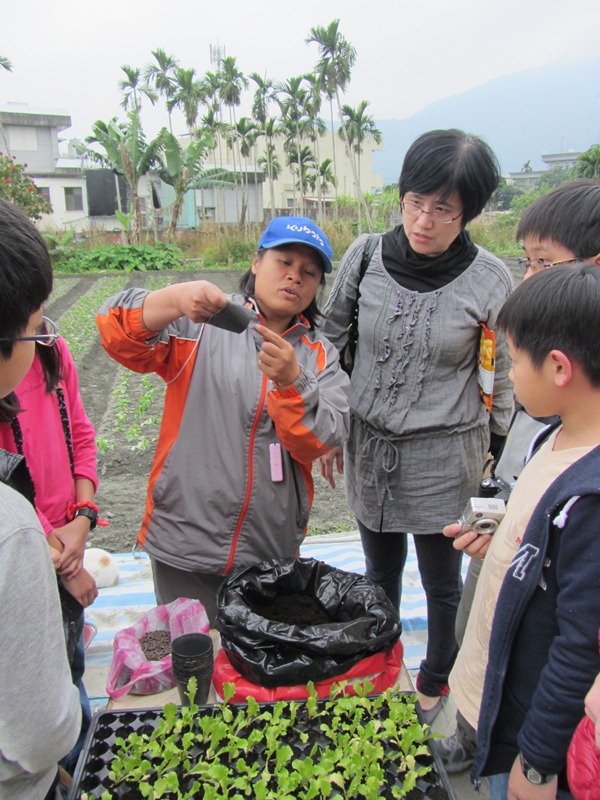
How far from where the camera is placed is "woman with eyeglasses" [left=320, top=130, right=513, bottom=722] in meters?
1.90

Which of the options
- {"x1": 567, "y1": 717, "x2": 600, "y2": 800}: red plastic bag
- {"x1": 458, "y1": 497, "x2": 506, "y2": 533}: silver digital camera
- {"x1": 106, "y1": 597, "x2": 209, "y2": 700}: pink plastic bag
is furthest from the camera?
{"x1": 106, "y1": 597, "x2": 209, "y2": 700}: pink plastic bag

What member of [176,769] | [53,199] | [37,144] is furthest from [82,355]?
[37,144]

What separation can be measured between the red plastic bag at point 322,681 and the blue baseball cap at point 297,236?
1.10 metres

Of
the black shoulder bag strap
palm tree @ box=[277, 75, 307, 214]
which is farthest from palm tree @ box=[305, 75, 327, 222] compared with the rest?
the black shoulder bag strap

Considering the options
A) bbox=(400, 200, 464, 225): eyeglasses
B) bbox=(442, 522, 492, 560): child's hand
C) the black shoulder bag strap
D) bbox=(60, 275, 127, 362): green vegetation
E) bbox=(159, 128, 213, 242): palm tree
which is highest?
bbox=(159, 128, 213, 242): palm tree

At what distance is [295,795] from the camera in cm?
123

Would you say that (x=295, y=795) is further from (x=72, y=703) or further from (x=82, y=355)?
(x=82, y=355)

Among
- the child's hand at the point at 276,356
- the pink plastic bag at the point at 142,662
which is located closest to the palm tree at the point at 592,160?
the child's hand at the point at 276,356

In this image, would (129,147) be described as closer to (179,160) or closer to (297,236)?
(179,160)

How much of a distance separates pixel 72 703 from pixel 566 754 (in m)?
0.93

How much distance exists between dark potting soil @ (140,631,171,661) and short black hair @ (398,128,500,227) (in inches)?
61.6

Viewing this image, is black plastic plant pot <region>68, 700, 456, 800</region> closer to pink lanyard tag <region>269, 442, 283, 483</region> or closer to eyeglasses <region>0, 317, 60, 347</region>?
pink lanyard tag <region>269, 442, 283, 483</region>

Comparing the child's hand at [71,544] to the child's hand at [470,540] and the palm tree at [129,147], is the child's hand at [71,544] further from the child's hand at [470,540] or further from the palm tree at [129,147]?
the palm tree at [129,147]

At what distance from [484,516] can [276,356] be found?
2.11ft
